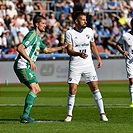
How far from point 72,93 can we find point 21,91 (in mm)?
11220

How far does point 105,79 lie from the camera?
104 ft

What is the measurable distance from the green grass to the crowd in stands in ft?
24.5

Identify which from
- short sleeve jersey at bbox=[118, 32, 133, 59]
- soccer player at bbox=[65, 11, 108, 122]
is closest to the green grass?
soccer player at bbox=[65, 11, 108, 122]

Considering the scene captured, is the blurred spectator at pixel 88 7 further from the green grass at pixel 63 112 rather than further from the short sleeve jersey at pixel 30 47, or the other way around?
the short sleeve jersey at pixel 30 47

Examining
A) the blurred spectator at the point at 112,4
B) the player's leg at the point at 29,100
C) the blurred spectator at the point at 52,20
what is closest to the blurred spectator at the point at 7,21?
the blurred spectator at the point at 52,20

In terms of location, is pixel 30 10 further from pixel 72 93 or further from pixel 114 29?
pixel 72 93

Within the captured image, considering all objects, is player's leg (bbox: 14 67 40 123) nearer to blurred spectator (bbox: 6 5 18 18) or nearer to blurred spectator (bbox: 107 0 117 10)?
Result: blurred spectator (bbox: 6 5 18 18)

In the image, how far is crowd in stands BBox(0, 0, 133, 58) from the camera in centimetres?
3262

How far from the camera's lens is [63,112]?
1627 centimetres

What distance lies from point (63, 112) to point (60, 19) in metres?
20.1

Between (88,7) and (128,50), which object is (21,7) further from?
(128,50)

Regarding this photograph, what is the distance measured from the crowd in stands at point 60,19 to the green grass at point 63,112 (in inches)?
294

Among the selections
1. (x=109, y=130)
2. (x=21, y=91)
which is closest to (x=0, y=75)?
(x=21, y=91)

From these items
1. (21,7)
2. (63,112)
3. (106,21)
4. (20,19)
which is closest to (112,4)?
(106,21)
